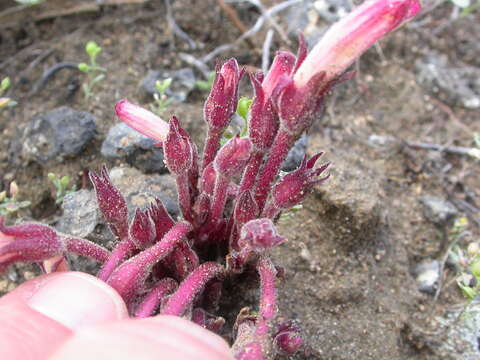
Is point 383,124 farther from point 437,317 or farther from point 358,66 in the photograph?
point 437,317

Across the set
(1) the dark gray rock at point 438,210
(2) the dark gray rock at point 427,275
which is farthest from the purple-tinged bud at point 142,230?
(1) the dark gray rock at point 438,210

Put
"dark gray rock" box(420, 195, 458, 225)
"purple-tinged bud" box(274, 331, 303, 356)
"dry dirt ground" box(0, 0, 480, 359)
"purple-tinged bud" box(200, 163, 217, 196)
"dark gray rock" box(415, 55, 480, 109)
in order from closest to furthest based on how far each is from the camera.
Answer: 1. "purple-tinged bud" box(274, 331, 303, 356)
2. "purple-tinged bud" box(200, 163, 217, 196)
3. "dry dirt ground" box(0, 0, 480, 359)
4. "dark gray rock" box(420, 195, 458, 225)
5. "dark gray rock" box(415, 55, 480, 109)

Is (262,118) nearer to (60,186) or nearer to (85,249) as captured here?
(85,249)

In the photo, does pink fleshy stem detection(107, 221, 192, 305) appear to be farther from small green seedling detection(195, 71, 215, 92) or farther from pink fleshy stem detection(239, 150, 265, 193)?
small green seedling detection(195, 71, 215, 92)

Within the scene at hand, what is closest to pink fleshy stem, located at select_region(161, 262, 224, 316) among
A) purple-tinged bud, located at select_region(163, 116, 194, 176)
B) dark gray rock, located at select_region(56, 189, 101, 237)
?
purple-tinged bud, located at select_region(163, 116, 194, 176)

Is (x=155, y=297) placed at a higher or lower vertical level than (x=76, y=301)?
lower

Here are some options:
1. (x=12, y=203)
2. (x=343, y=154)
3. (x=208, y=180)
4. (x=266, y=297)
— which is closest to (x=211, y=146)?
(x=208, y=180)

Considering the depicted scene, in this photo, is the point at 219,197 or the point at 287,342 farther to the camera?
the point at 219,197
